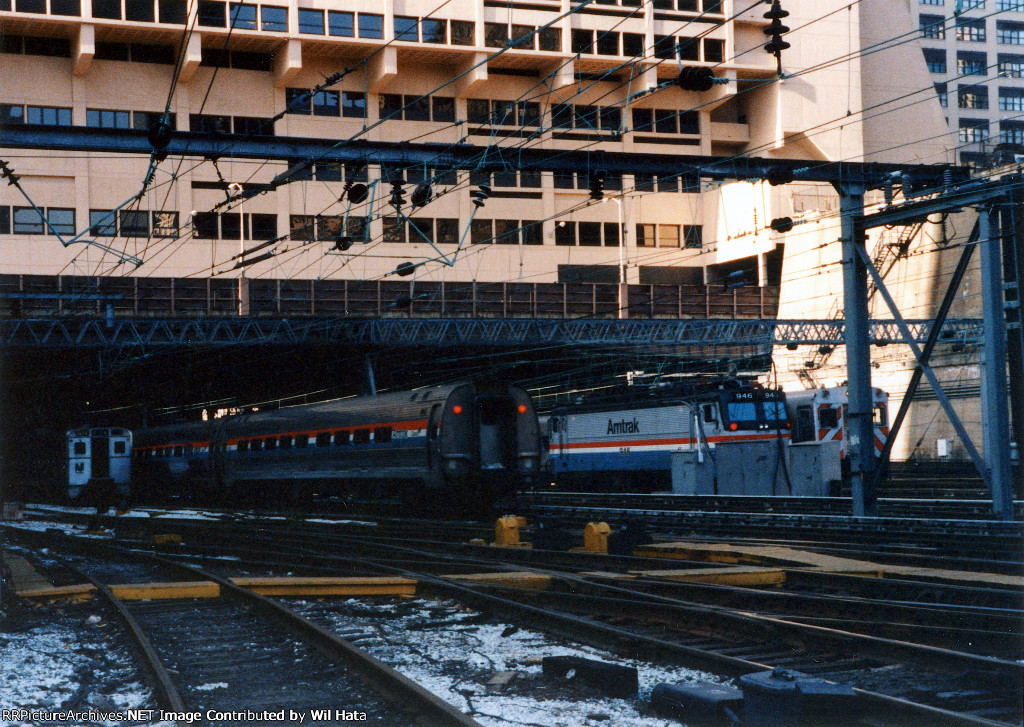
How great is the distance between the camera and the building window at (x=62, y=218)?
154 feet

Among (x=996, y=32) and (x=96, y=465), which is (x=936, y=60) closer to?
(x=996, y=32)

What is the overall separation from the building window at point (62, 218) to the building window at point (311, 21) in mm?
12841

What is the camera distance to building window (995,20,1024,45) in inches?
2933

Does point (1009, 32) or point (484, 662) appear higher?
point (1009, 32)

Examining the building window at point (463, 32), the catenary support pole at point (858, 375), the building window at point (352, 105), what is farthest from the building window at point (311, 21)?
the catenary support pole at point (858, 375)

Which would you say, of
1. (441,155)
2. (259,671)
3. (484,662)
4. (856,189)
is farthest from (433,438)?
(259,671)

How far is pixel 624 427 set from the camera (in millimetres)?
31562

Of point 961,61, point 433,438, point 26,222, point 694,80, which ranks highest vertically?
point 961,61

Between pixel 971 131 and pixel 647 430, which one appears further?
pixel 971 131

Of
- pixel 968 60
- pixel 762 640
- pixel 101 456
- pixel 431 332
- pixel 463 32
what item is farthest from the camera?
pixel 968 60

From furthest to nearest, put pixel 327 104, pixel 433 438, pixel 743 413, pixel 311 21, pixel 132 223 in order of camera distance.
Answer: pixel 327 104 < pixel 311 21 < pixel 132 223 < pixel 743 413 < pixel 433 438

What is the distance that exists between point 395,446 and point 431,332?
16.5 meters

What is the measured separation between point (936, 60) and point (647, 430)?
Result: 5818 centimetres

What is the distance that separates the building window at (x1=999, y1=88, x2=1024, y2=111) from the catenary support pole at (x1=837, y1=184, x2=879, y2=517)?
65611mm
